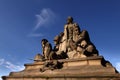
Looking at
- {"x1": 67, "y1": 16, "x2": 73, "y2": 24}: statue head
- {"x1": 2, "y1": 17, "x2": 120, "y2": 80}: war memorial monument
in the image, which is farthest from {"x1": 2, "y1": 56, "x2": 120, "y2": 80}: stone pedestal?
{"x1": 67, "y1": 16, "x2": 73, "y2": 24}: statue head

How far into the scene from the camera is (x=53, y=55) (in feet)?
43.2

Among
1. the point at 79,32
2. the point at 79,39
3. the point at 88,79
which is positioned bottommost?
the point at 88,79

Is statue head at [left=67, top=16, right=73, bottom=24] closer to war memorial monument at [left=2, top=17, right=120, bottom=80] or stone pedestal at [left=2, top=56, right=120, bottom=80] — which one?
war memorial monument at [left=2, top=17, right=120, bottom=80]

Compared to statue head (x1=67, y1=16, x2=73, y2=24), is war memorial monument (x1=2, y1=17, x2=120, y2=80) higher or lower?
lower

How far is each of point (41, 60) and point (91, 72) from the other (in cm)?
457

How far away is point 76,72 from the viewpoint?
10875mm

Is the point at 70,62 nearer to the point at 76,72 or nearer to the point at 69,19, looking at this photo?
the point at 76,72

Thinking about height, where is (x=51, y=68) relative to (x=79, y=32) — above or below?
below

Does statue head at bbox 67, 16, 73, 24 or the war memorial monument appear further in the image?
statue head at bbox 67, 16, 73, 24

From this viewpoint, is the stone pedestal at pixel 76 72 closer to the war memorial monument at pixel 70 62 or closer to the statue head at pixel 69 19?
the war memorial monument at pixel 70 62

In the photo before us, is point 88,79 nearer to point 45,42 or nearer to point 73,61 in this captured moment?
point 73,61

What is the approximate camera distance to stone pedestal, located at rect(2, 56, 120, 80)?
391 inches

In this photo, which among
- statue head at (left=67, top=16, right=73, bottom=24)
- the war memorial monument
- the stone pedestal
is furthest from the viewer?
statue head at (left=67, top=16, right=73, bottom=24)

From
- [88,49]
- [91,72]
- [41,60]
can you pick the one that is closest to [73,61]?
[88,49]
